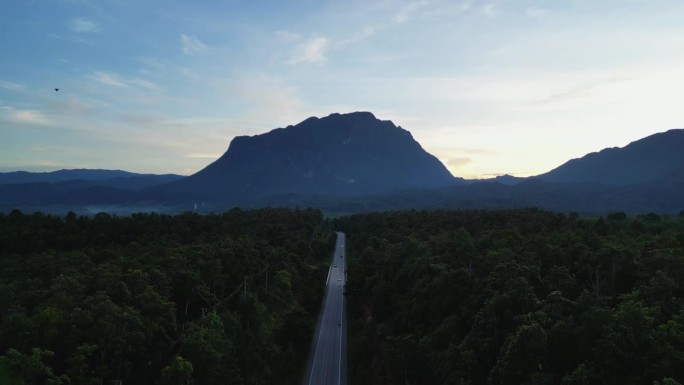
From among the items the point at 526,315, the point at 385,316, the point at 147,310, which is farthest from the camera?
the point at 385,316

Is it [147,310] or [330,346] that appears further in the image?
[330,346]

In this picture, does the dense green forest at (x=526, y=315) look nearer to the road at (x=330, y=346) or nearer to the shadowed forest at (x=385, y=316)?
the shadowed forest at (x=385, y=316)

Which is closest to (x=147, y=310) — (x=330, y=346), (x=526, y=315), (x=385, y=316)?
(x=330, y=346)

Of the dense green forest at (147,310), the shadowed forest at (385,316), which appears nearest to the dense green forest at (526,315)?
the shadowed forest at (385,316)

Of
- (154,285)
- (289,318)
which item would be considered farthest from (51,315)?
(289,318)

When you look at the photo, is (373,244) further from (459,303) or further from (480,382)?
(480,382)

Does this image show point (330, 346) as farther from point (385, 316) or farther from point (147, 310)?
point (147, 310)

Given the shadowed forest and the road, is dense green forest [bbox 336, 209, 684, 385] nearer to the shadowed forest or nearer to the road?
the shadowed forest
